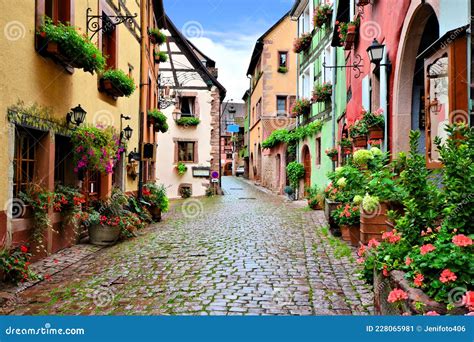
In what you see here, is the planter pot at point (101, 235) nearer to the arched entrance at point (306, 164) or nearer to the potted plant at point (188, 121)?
the arched entrance at point (306, 164)

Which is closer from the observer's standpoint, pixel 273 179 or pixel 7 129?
pixel 7 129

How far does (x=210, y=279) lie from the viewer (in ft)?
17.4

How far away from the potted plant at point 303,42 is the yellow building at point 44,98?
10.3 meters

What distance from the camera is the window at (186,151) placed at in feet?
71.2

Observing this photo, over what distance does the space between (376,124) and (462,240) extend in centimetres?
540

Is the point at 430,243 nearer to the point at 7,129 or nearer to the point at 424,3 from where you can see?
the point at 424,3

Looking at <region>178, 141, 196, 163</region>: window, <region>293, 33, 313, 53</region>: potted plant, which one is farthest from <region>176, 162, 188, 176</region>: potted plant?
<region>293, 33, 313, 53</region>: potted plant

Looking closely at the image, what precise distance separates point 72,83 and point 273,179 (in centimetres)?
1906

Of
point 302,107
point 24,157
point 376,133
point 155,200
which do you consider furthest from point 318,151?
point 24,157

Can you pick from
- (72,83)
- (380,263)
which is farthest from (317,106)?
(380,263)

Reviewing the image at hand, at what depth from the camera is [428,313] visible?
2.43m

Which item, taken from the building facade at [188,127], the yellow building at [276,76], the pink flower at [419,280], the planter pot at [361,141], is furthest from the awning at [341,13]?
the yellow building at [276,76]

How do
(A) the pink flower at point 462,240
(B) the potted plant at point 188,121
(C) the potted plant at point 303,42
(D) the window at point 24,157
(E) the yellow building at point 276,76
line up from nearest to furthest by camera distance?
(A) the pink flower at point 462,240
(D) the window at point 24,157
(C) the potted plant at point 303,42
(B) the potted plant at point 188,121
(E) the yellow building at point 276,76

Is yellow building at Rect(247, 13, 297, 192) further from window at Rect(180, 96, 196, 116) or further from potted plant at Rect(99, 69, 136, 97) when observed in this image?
potted plant at Rect(99, 69, 136, 97)
